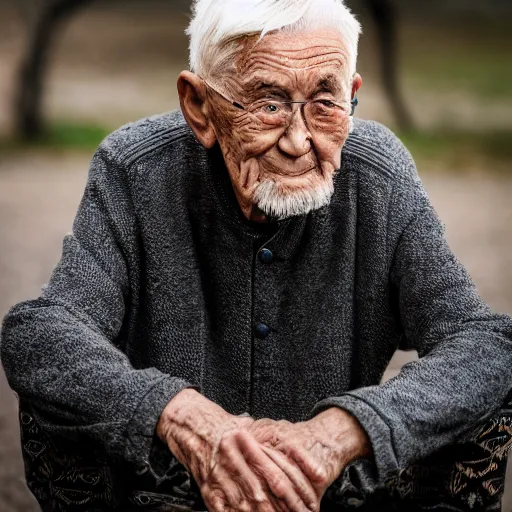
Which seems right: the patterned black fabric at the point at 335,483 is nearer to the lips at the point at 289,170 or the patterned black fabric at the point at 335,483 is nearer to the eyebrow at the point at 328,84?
the lips at the point at 289,170

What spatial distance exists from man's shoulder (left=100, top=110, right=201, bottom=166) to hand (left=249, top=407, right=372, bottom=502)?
3.11ft

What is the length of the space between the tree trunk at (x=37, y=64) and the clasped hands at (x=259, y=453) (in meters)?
9.16

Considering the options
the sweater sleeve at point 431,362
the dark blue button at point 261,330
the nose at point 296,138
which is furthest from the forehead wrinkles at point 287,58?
the dark blue button at point 261,330

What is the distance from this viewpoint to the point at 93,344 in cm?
259

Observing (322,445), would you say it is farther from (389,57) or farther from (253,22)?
(389,57)

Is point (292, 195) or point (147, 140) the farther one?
point (147, 140)

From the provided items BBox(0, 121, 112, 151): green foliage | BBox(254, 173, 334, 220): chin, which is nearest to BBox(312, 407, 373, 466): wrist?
BBox(254, 173, 334, 220): chin

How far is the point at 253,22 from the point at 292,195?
442 mm

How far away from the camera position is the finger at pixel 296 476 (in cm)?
239

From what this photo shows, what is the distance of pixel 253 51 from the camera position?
2639mm

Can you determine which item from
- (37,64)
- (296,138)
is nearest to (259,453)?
(296,138)

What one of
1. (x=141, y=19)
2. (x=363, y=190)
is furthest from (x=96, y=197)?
(x=141, y=19)

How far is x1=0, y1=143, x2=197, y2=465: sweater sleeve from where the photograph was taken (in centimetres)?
245

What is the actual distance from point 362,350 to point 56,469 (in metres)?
0.94
